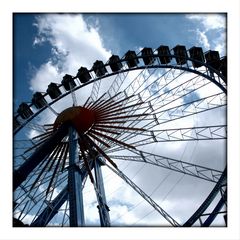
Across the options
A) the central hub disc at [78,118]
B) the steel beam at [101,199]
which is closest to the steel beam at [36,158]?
the central hub disc at [78,118]

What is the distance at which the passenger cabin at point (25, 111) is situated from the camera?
22.2 m

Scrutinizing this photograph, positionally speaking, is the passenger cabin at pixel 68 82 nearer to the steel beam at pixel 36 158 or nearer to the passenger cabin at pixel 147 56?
the passenger cabin at pixel 147 56

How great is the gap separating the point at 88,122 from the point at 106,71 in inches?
251

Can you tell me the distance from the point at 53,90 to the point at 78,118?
6.59m

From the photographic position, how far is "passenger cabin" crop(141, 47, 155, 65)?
825 inches

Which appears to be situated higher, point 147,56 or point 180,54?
point 147,56

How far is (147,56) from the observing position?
829 inches

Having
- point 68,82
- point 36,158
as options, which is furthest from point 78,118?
point 68,82

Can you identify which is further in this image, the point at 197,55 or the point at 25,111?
the point at 25,111

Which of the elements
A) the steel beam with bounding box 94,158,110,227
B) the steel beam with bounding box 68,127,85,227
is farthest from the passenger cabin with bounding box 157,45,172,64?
the steel beam with bounding box 68,127,85,227

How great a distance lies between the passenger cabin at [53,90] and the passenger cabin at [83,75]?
1.45 metres

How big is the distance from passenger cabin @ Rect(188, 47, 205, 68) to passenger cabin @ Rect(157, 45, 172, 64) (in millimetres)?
1568

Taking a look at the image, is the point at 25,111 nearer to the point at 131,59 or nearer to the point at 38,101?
the point at 38,101
